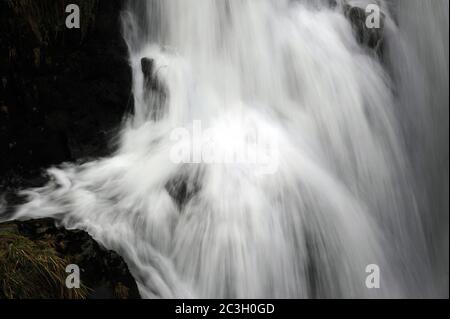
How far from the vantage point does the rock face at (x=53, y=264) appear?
12.1ft

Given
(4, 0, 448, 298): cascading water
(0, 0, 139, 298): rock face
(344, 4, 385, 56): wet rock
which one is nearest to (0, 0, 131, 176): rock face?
(0, 0, 139, 298): rock face

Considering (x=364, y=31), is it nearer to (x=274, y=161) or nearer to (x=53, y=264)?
(x=274, y=161)

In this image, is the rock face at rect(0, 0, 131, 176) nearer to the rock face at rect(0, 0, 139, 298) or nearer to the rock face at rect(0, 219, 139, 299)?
the rock face at rect(0, 0, 139, 298)

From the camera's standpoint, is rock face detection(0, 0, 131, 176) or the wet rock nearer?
rock face detection(0, 0, 131, 176)

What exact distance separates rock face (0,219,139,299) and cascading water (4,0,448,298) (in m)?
0.34

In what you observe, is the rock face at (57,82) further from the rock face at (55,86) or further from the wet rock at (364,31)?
the wet rock at (364,31)

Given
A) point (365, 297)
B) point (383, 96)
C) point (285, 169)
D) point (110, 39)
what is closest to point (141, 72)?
point (110, 39)

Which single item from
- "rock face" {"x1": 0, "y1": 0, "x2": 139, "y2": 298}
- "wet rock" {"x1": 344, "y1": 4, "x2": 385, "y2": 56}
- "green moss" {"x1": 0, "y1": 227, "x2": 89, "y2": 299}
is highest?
"wet rock" {"x1": 344, "y1": 4, "x2": 385, "y2": 56}

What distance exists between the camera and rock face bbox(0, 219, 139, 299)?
3.67m

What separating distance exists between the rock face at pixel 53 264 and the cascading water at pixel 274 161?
0.34m

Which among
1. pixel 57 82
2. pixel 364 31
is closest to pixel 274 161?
pixel 364 31

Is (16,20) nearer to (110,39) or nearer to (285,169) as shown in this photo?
(110,39)

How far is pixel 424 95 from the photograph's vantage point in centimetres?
621

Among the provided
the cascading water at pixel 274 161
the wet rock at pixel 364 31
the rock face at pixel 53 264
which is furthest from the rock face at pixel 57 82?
the wet rock at pixel 364 31
